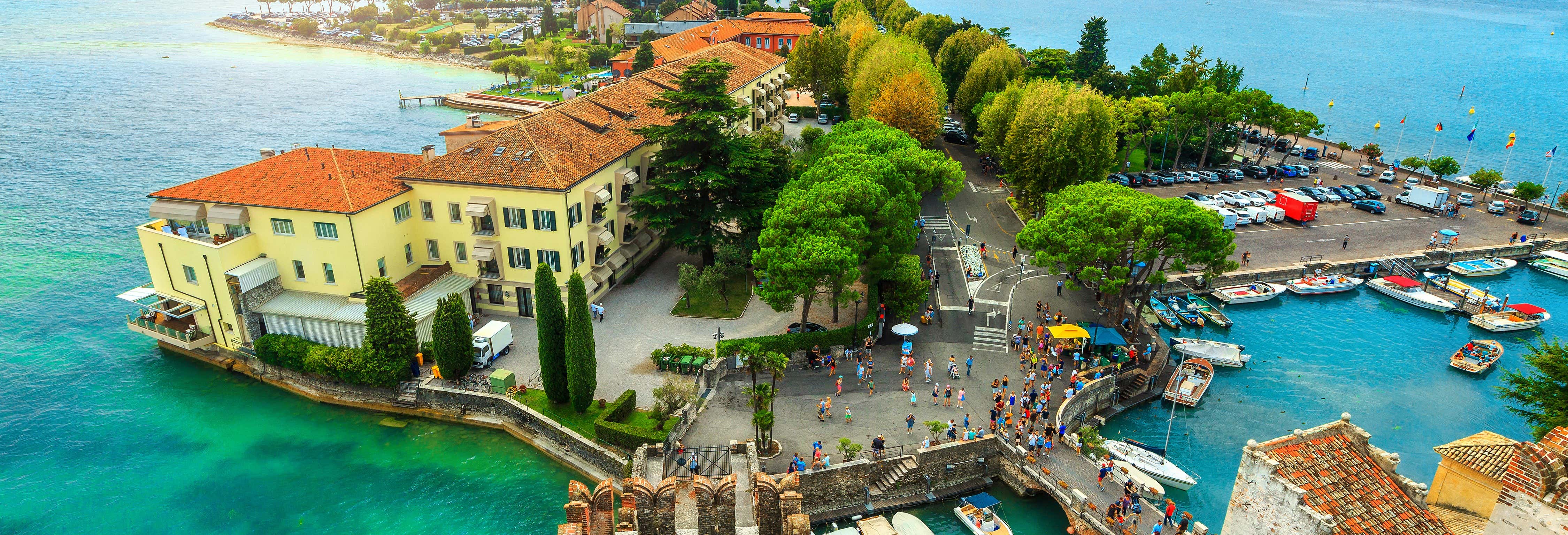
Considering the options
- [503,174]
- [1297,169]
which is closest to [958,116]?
[1297,169]

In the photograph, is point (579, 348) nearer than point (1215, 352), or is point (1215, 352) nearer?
point (579, 348)

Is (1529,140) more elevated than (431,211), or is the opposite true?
(431,211)

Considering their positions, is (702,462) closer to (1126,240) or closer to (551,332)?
(551,332)

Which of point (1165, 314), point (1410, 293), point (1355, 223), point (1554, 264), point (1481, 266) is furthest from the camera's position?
point (1355, 223)

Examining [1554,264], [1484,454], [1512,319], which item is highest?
[1484,454]

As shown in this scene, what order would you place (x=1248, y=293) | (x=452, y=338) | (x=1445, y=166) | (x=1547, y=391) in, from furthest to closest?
1. (x=1445, y=166)
2. (x=1248, y=293)
3. (x=452, y=338)
4. (x=1547, y=391)

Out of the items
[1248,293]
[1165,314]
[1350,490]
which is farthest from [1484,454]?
[1248,293]

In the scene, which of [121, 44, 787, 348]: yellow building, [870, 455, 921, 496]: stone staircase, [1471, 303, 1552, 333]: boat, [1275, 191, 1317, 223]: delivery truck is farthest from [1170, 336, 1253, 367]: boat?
[121, 44, 787, 348]: yellow building

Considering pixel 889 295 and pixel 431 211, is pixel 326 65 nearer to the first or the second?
pixel 431 211
